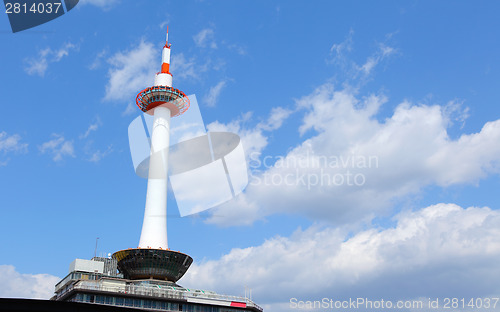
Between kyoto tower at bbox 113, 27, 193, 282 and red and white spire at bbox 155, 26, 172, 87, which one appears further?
red and white spire at bbox 155, 26, 172, 87

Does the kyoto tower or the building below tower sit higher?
the kyoto tower

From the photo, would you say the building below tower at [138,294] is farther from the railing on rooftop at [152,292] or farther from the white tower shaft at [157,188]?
the white tower shaft at [157,188]

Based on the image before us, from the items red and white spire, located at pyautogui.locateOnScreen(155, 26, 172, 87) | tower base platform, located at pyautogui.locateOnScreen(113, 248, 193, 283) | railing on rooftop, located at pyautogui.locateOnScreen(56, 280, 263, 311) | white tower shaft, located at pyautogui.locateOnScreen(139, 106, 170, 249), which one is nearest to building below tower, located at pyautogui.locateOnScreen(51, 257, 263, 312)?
railing on rooftop, located at pyautogui.locateOnScreen(56, 280, 263, 311)

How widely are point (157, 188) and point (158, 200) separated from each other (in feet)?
12.3

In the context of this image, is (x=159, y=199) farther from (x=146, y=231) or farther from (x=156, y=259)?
(x=156, y=259)

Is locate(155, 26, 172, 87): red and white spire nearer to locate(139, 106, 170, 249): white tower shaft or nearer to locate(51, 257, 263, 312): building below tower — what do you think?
locate(139, 106, 170, 249): white tower shaft

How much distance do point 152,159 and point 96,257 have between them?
30550 millimetres

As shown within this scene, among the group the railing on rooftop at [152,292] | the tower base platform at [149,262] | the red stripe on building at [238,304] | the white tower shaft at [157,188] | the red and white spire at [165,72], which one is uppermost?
the red and white spire at [165,72]

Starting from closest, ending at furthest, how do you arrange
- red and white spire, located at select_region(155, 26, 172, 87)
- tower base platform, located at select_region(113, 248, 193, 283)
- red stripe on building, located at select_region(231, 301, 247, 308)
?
red stripe on building, located at select_region(231, 301, 247, 308) → tower base platform, located at select_region(113, 248, 193, 283) → red and white spire, located at select_region(155, 26, 172, 87)

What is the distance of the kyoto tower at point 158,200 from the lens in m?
119

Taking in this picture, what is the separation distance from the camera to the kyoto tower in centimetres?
11944

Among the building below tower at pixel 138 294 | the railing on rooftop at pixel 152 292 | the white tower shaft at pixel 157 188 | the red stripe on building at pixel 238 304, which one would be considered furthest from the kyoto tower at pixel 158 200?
the red stripe on building at pixel 238 304

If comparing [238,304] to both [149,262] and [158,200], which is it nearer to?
[149,262]

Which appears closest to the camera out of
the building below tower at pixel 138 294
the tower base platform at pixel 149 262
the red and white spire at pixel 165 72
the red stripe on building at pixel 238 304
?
the building below tower at pixel 138 294
